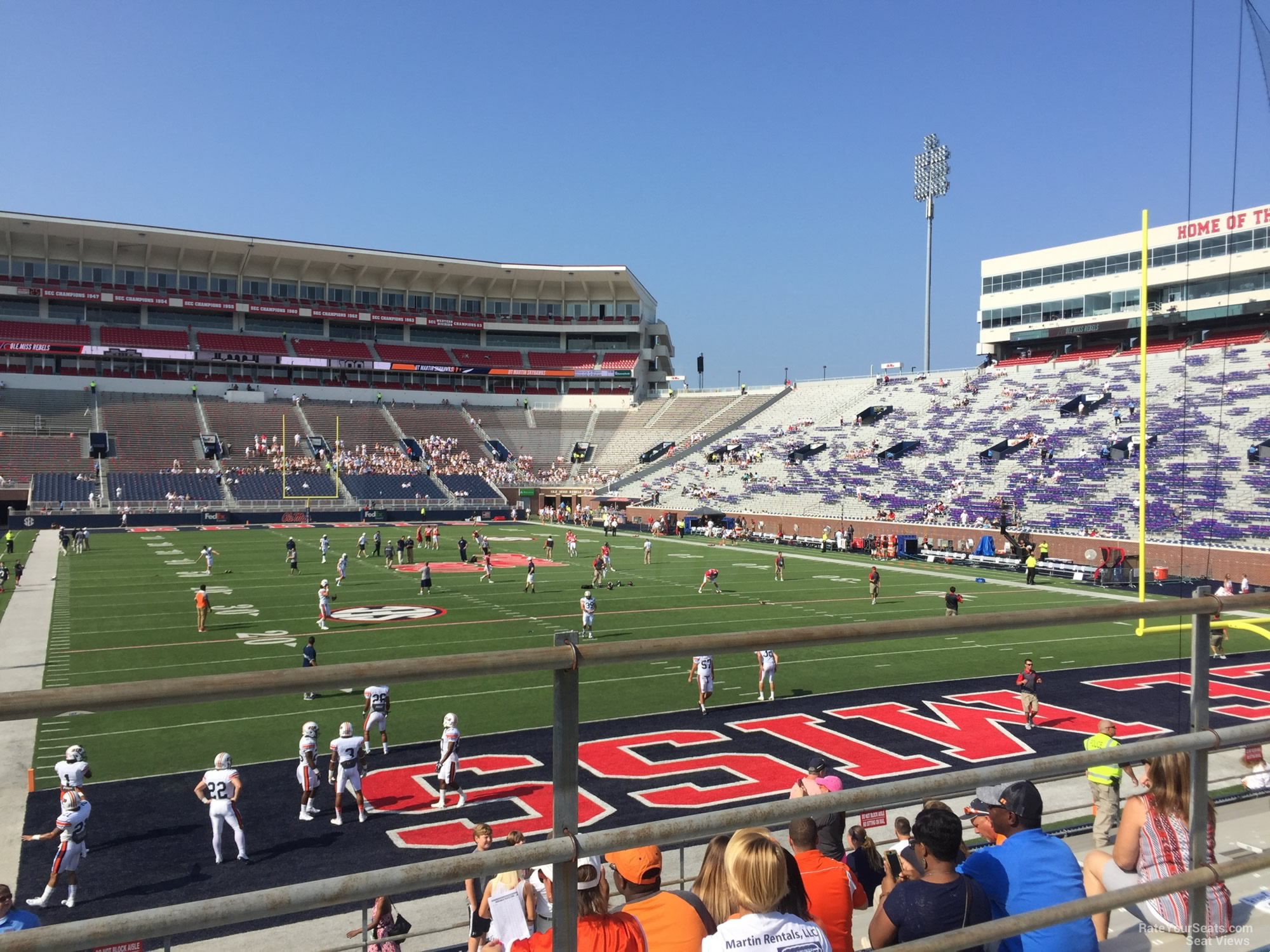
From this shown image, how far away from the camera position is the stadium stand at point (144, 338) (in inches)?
2881

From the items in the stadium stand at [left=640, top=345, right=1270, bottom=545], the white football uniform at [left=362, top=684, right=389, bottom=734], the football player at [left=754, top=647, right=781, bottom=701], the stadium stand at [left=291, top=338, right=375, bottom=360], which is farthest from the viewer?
the stadium stand at [left=291, top=338, right=375, bottom=360]

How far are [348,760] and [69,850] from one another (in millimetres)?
2957

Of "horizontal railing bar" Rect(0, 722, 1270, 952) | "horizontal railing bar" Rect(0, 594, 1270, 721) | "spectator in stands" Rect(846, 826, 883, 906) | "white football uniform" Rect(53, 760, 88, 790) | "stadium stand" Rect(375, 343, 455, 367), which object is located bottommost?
"white football uniform" Rect(53, 760, 88, 790)

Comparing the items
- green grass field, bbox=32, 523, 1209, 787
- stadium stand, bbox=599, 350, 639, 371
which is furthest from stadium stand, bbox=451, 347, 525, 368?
green grass field, bbox=32, 523, 1209, 787

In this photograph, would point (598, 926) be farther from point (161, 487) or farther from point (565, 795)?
point (161, 487)

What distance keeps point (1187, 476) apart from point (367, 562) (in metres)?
35.0

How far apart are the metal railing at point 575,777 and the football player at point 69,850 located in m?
8.99

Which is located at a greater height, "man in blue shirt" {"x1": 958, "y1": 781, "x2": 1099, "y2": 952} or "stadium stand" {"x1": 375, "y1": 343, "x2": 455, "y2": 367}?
"stadium stand" {"x1": 375, "y1": 343, "x2": 455, "y2": 367}

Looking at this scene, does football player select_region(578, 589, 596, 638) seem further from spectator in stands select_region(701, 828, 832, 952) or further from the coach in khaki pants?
spectator in stands select_region(701, 828, 832, 952)

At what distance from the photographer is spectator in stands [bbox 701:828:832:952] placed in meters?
2.65

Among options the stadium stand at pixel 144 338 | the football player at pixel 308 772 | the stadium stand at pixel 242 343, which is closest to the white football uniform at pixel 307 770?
the football player at pixel 308 772

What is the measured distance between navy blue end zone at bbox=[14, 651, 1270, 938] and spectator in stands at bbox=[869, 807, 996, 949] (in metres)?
3.17

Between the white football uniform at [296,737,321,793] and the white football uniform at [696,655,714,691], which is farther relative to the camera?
the white football uniform at [696,655,714,691]

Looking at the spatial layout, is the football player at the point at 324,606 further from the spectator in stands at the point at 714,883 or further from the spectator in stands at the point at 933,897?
the spectator in stands at the point at 933,897
